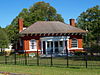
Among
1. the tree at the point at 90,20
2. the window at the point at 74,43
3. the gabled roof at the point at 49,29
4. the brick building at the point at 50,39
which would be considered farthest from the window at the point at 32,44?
the tree at the point at 90,20

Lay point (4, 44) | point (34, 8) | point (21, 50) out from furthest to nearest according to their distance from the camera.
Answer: point (34, 8) → point (4, 44) → point (21, 50)

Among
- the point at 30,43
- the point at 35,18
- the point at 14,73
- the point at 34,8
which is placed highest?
the point at 34,8

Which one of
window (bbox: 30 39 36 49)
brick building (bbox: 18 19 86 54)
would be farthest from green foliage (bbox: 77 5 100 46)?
window (bbox: 30 39 36 49)

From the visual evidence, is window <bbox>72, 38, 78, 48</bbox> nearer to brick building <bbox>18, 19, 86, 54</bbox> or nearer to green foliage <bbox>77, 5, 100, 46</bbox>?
brick building <bbox>18, 19, 86, 54</bbox>

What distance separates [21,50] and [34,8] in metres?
38.7

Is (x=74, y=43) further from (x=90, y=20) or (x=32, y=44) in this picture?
(x=90, y=20)

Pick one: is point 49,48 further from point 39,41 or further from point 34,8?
point 34,8

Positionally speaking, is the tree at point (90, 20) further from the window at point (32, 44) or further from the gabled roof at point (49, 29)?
the window at point (32, 44)

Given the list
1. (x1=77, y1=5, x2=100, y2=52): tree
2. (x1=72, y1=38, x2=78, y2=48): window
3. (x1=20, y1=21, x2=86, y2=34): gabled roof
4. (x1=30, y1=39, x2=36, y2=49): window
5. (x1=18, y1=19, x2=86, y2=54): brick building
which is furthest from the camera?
(x1=77, y1=5, x2=100, y2=52): tree

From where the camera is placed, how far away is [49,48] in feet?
142

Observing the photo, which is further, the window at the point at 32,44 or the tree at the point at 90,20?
the tree at the point at 90,20

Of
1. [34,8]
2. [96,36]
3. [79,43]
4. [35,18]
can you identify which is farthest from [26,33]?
[34,8]

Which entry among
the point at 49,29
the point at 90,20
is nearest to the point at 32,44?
the point at 49,29

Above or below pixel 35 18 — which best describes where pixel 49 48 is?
below
